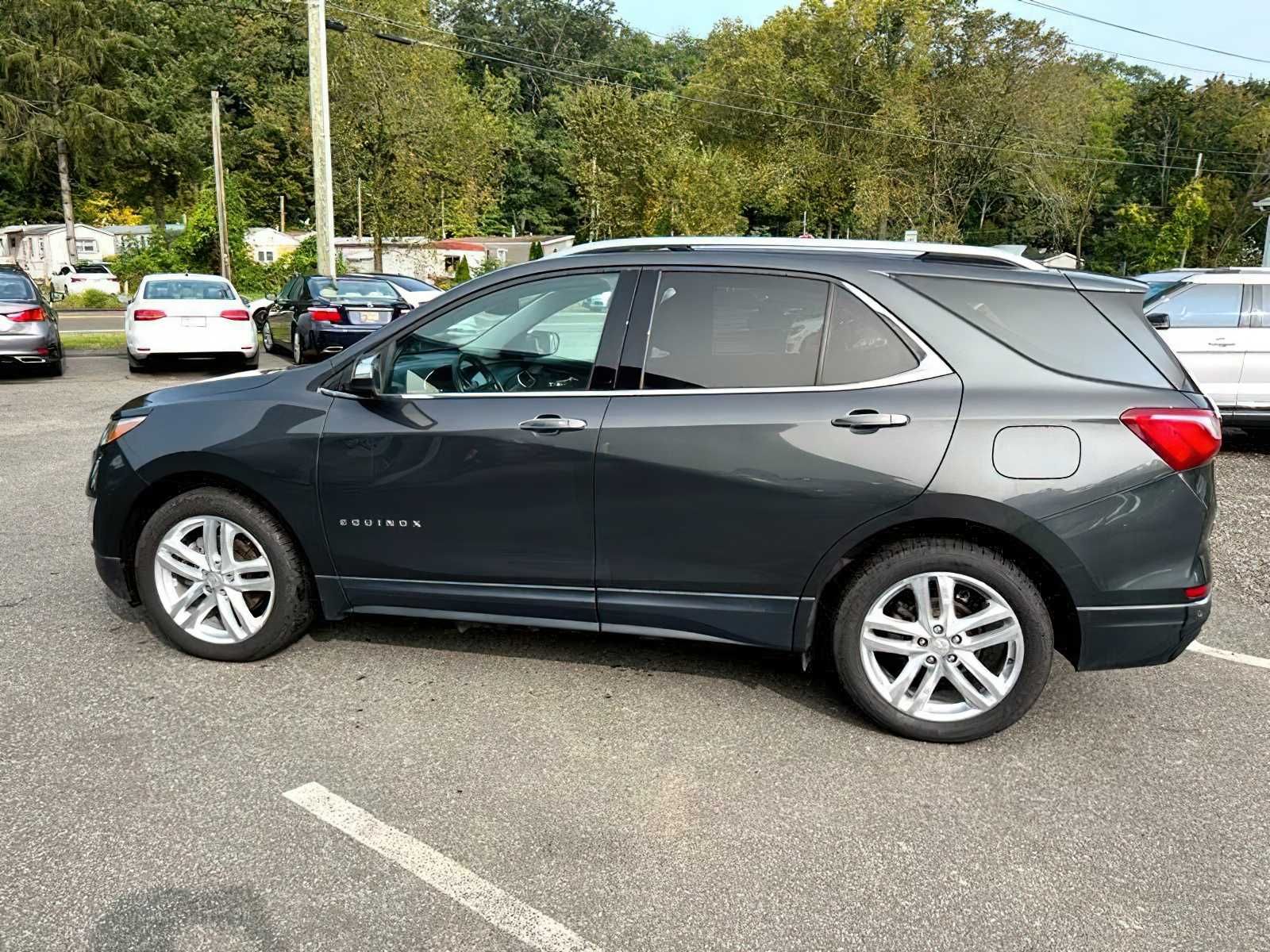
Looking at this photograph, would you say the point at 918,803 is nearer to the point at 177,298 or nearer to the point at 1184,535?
the point at 1184,535

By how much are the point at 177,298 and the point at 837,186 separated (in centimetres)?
4215

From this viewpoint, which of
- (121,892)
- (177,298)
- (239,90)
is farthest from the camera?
(239,90)

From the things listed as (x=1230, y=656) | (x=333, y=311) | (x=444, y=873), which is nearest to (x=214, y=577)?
(x=444, y=873)

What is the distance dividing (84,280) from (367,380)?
148 ft

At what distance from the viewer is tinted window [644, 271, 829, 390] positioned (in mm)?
3586

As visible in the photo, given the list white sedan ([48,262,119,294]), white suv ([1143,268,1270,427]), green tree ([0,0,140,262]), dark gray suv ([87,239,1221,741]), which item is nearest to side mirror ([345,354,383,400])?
dark gray suv ([87,239,1221,741])

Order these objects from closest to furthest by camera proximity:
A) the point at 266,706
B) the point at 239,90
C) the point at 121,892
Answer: the point at 121,892 → the point at 266,706 → the point at 239,90

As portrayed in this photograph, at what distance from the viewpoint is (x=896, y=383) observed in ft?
11.4

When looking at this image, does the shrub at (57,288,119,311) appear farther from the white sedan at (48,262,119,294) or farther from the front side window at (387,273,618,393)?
the front side window at (387,273,618,393)

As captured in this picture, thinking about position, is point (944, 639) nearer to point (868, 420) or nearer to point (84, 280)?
point (868, 420)

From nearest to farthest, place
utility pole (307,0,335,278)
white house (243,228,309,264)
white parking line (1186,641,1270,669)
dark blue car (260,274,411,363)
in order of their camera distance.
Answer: white parking line (1186,641,1270,669) → dark blue car (260,274,411,363) → utility pole (307,0,335,278) → white house (243,228,309,264)

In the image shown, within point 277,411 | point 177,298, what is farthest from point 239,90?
point 277,411

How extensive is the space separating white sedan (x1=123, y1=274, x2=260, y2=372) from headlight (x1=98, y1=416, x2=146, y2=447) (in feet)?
33.0

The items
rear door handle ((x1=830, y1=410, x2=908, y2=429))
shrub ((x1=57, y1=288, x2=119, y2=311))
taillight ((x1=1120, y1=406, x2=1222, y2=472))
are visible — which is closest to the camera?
taillight ((x1=1120, y1=406, x2=1222, y2=472))
